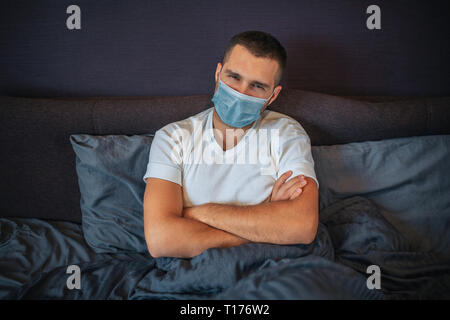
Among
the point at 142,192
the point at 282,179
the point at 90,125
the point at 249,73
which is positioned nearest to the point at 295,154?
the point at 282,179

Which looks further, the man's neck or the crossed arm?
the man's neck

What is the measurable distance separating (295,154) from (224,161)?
31 centimetres

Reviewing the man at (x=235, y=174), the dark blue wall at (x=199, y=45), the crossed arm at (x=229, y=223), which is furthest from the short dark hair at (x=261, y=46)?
the crossed arm at (x=229, y=223)

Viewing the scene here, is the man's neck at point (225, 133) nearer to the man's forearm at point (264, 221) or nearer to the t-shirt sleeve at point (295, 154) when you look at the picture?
the t-shirt sleeve at point (295, 154)

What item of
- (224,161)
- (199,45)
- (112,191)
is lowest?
(112,191)

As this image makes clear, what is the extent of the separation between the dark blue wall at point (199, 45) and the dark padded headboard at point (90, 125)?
24 cm

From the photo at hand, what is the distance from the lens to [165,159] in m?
1.11

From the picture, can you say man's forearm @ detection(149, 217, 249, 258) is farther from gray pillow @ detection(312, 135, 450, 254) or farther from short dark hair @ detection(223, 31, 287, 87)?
short dark hair @ detection(223, 31, 287, 87)

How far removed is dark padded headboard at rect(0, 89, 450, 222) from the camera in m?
1.31

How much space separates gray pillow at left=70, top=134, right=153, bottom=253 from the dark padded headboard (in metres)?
0.13

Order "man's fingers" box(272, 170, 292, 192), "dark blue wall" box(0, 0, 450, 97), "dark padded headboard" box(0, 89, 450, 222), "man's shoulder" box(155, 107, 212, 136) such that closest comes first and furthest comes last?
"man's fingers" box(272, 170, 292, 192) < "man's shoulder" box(155, 107, 212, 136) < "dark padded headboard" box(0, 89, 450, 222) < "dark blue wall" box(0, 0, 450, 97)

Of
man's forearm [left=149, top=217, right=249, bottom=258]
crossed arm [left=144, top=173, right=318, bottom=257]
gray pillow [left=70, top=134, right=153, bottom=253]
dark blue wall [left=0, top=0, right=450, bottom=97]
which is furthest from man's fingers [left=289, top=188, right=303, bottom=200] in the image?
dark blue wall [left=0, top=0, right=450, bottom=97]

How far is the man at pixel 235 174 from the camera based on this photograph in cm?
99

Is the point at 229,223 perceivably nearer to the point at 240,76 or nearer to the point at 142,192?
the point at 142,192
